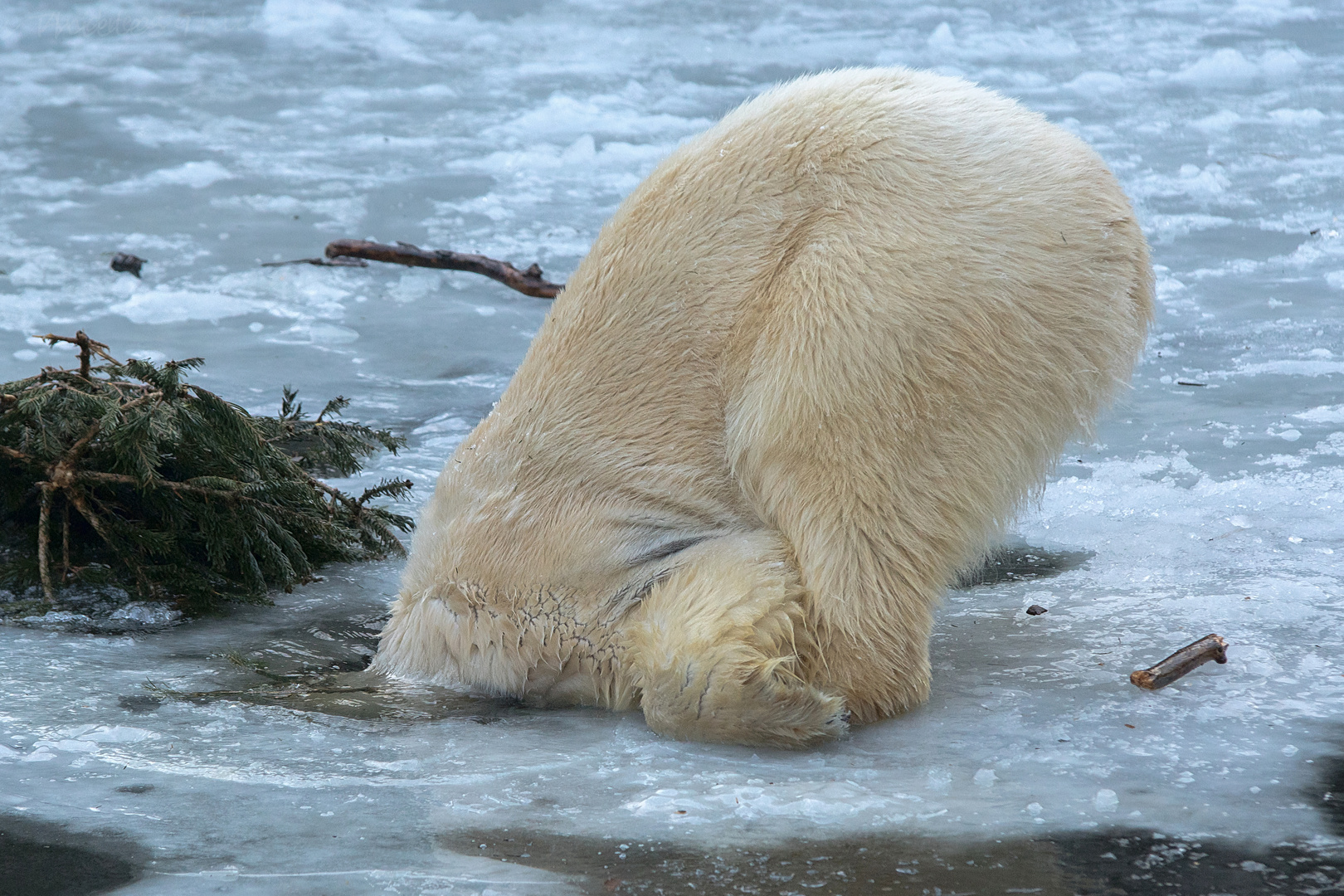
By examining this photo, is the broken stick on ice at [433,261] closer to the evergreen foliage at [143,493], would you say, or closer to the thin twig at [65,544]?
the evergreen foliage at [143,493]

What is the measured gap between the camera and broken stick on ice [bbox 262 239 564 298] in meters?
6.23

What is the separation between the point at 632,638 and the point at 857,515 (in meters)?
0.52

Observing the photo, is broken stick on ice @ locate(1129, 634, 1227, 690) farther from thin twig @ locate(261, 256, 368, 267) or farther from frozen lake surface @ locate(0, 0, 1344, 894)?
thin twig @ locate(261, 256, 368, 267)

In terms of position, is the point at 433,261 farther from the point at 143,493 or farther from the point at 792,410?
the point at 792,410

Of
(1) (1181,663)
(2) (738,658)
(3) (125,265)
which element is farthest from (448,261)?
(1) (1181,663)

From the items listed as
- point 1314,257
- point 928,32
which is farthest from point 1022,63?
point 1314,257

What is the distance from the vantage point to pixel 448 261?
21.2ft

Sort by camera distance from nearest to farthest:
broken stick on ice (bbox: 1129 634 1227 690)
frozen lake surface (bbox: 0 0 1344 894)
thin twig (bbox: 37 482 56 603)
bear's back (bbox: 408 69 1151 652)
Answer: frozen lake surface (bbox: 0 0 1344 894) → bear's back (bbox: 408 69 1151 652) → broken stick on ice (bbox: 1129 634 1227 690) → thin twig (bbox: 37 482 56 603)

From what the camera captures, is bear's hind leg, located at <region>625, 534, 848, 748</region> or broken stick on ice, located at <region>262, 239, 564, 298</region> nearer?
bear's hind leg, located at <region>625, 534, 848, 748</region>

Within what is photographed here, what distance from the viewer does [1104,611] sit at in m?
3.23

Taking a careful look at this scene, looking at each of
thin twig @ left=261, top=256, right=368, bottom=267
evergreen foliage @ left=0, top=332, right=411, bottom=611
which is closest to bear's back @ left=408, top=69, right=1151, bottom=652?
evergreen foliage @ left=0, top=332, right=411, bottom=611

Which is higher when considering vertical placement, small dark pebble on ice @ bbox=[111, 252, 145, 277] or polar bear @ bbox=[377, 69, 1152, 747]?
small dark pebble on ice @ bbox=[111, 252, 145, 277]

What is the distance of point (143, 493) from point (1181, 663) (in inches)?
97.1

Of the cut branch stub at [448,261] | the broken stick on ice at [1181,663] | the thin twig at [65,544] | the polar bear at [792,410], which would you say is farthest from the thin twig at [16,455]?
the cut branch stub at [448,261]
